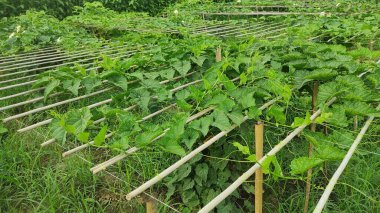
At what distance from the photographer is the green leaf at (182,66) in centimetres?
264

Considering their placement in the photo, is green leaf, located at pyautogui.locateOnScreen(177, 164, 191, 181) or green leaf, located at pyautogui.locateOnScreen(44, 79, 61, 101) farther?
green leaf, located at pyautogui.locateOnScreen(44, 79, 61, 101)

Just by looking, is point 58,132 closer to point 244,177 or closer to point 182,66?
point 244,177

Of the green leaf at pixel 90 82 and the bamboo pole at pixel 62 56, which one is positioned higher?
the bamboo pole at pixel 62 56

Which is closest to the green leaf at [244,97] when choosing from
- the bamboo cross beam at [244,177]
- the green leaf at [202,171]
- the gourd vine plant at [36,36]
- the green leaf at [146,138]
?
the bamboo cross beam at [244,177]

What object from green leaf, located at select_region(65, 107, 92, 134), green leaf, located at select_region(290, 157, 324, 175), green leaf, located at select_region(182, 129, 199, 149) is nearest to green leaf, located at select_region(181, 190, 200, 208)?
green leaf, located at select_region(182, 129, 199, 149)

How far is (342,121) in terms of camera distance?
1668 millimetres

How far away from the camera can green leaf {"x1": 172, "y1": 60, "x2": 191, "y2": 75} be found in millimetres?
2645

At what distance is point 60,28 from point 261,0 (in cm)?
529

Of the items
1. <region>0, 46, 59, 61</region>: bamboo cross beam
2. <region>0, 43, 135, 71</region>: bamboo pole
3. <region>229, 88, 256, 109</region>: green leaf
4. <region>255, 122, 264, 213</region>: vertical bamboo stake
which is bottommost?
<region>255, 122, 264, 213</region>: vertical bamboo stake

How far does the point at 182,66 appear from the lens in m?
2.71

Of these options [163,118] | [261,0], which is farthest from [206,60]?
[261,0]

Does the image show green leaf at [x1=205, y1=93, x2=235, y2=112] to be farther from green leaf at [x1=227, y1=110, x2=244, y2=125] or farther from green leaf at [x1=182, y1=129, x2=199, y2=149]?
green leaf at [x1=182, y1=129, x2=199, y2=149]

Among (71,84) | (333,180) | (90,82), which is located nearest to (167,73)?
(90,82)

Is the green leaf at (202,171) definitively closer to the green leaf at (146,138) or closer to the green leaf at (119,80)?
the green leaf at (146,138)
